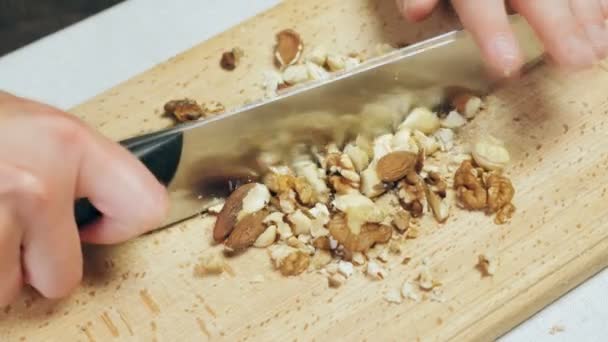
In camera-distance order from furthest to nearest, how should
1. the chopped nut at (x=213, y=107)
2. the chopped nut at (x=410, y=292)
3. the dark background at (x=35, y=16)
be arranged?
1. the dark background at (x=35, y=16)
2. the chopped nut at (x=213, y=107)
3. the chopped nut at (x=410, y=292)

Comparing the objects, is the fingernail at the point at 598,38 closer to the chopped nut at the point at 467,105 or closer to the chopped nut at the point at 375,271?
the chopped nut at the point at 467,105

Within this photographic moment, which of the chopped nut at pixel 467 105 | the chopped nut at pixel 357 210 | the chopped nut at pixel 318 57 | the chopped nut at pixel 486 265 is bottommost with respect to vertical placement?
the chopped nut at pixel 486 265

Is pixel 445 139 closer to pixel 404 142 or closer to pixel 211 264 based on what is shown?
pixel 404 142

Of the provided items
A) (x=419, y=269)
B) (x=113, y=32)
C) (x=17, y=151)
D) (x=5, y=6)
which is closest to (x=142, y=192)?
(x=17, y=151)

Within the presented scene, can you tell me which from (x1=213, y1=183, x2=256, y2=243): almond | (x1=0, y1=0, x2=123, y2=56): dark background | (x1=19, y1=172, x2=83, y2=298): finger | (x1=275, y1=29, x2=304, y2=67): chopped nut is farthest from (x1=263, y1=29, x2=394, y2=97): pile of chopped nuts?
(x1=0, y1=0, x2=123, y2=56): dark background

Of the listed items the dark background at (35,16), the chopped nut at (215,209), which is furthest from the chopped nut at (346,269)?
the dark background at (35,16)

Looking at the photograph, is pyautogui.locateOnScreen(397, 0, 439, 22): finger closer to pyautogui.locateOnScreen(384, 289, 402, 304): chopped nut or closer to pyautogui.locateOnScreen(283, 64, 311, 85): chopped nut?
pyautogui.locateOnScreen(283, 64, 311, 85): chopped nut
